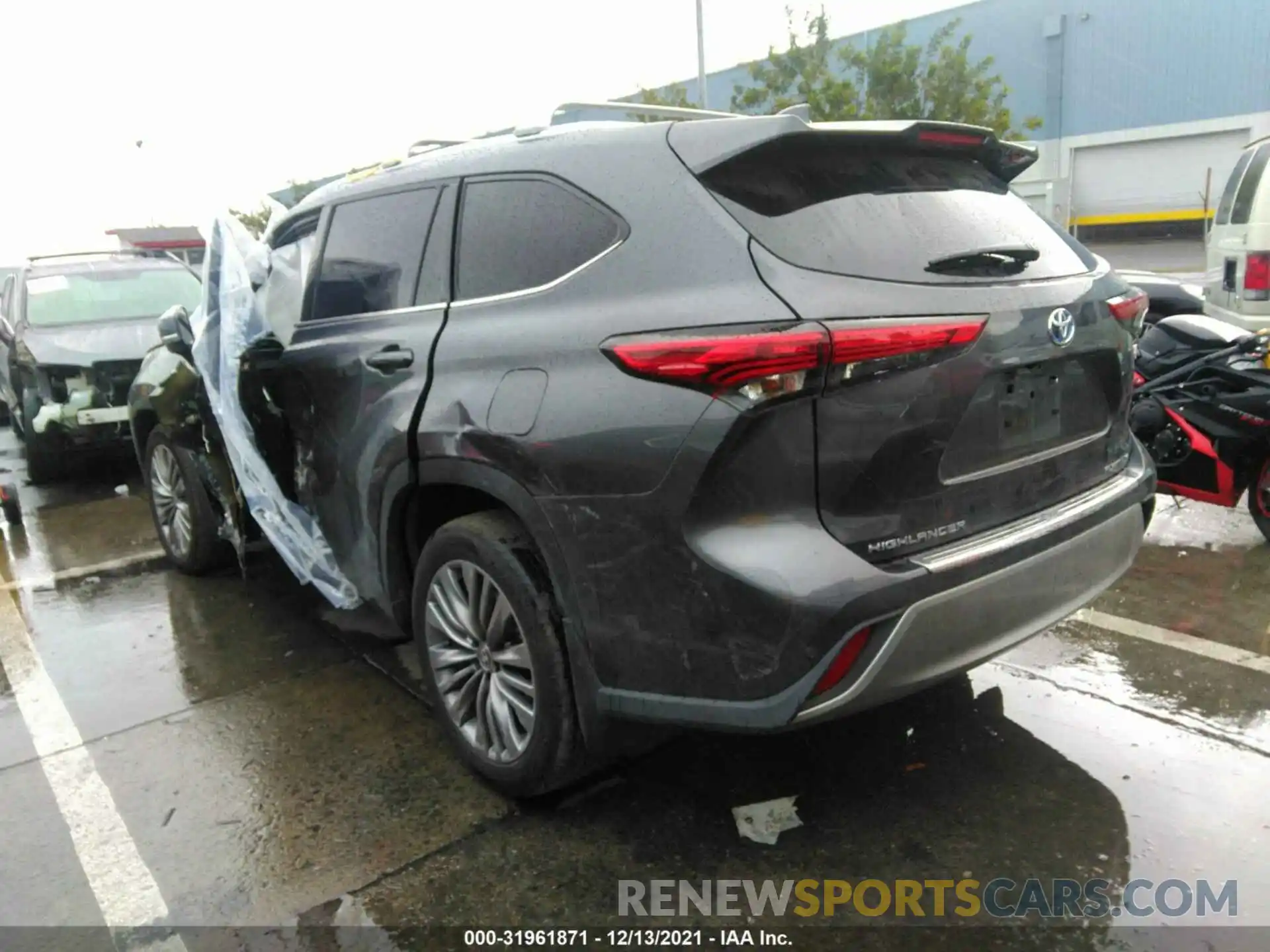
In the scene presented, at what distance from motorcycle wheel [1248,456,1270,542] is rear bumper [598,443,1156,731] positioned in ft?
8.64

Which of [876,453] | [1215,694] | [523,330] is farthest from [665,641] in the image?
[1215,694]

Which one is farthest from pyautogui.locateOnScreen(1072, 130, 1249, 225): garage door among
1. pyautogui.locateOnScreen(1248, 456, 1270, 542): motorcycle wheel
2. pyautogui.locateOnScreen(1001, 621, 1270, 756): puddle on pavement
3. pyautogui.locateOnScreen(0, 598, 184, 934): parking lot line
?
pyautogui.locateOnScreen(0, 598, 184, 934): parking lot line

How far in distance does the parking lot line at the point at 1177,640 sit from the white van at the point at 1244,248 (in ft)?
12.5

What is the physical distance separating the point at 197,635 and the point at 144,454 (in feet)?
4.77

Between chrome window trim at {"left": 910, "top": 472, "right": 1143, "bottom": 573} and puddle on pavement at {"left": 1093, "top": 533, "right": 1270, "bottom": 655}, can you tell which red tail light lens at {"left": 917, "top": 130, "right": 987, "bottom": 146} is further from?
puddle on pavement at {"left": 1093, "top": 533, "right": 1270, "bottom": 655}

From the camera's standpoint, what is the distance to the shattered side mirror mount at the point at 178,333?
457 cm

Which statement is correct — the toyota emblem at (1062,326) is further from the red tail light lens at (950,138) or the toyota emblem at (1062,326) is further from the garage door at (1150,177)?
the garage door at (1150,177)

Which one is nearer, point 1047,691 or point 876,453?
point 876,453

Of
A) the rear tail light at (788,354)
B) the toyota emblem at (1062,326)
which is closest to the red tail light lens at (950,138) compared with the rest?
the toyota emblem at (1062,326)

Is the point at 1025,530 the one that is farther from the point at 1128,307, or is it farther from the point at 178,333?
the point at 178,333

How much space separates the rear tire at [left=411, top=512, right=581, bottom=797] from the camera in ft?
8.96

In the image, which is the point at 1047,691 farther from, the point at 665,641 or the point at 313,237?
the point at 313,237

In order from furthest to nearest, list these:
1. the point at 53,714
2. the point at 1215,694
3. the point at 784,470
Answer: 1. the point at 53,714
2. the point at 1215,694
3. the point at 784,470

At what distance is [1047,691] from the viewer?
11.7ft
